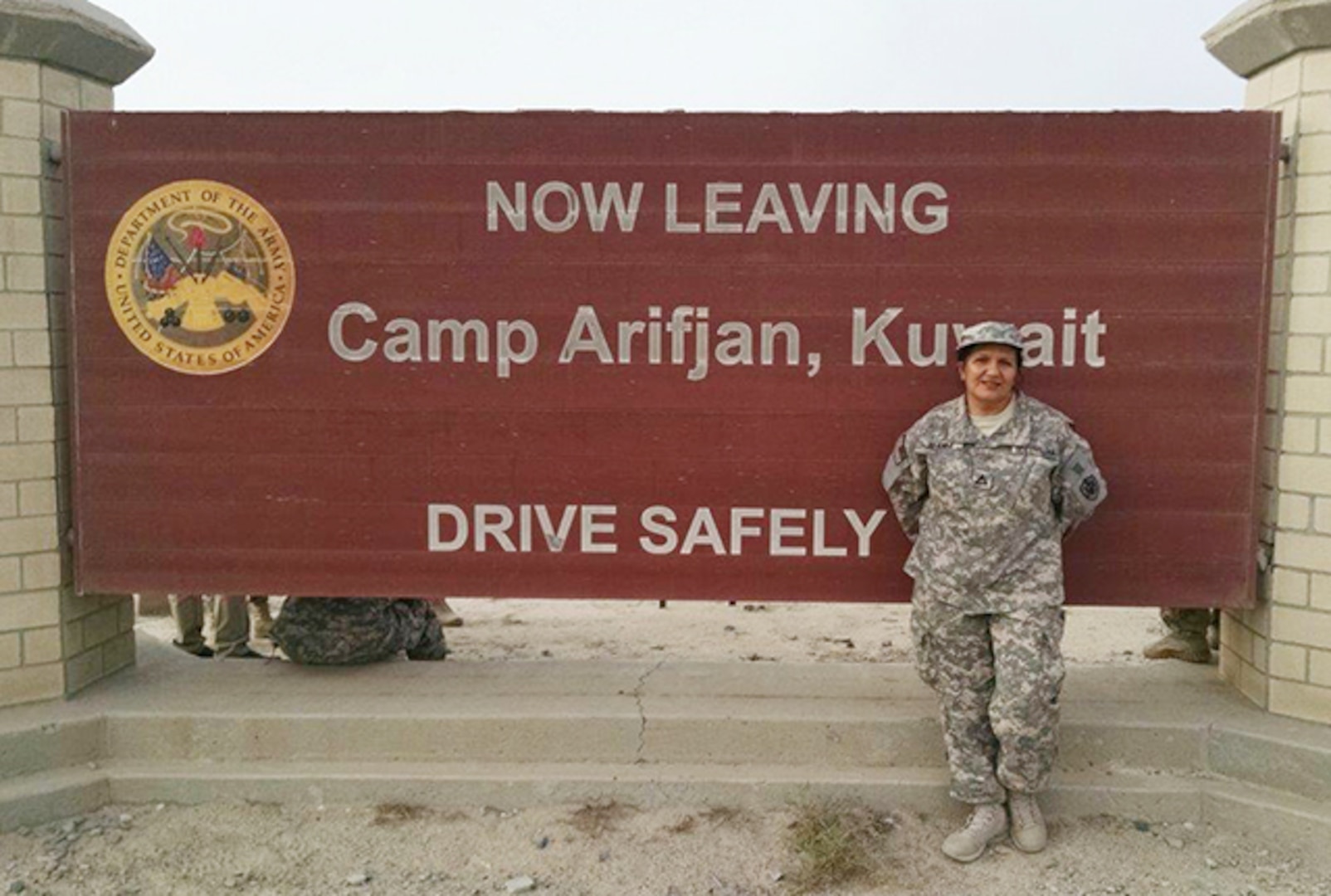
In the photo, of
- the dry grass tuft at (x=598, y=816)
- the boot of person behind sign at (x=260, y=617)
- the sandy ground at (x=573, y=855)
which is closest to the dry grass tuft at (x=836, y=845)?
the sandy ground at (x=573, y=855)

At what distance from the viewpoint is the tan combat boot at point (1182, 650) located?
5.29 meters

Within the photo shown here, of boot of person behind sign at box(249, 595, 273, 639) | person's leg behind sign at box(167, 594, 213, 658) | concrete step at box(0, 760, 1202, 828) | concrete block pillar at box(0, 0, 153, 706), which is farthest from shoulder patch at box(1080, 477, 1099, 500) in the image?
boot of person behind sign at box(249, 595, 273, 639)

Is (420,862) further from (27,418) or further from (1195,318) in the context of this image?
(1195,318)

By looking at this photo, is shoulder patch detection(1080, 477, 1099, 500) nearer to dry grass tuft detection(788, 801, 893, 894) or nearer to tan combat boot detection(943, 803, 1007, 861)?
tan combat boot detection(943, 803, 1007, 861)

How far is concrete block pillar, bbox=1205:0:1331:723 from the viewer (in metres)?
4.21

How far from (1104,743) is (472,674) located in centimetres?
262

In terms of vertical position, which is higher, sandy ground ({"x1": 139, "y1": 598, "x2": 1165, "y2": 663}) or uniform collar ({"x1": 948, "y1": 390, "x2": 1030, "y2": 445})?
uniform collar ({"x1": 948, "y1": 390, "x2": 1030, "y2": 445})

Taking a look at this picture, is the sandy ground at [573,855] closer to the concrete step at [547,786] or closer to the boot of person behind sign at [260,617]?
the concrete step at [547,786]

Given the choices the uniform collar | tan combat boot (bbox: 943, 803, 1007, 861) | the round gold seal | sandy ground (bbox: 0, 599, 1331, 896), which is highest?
the round gold seal

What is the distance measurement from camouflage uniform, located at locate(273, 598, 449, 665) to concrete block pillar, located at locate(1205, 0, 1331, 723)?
367cm

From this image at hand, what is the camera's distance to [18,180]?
174 inches

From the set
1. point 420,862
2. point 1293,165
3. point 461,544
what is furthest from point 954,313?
point 420,862

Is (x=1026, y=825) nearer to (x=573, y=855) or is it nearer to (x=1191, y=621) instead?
(x=573, y=855)

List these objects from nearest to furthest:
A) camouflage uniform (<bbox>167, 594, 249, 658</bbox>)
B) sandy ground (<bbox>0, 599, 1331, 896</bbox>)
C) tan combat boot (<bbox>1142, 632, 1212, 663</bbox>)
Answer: sandy ground (<bbox>0, 599, 1331, 896</bbox>), tan combat boot (<bbox>1142, 632, 1212, 663</bbox>), camouflage uniform (<bbox>167, 594, 249, 658</bbox>)
